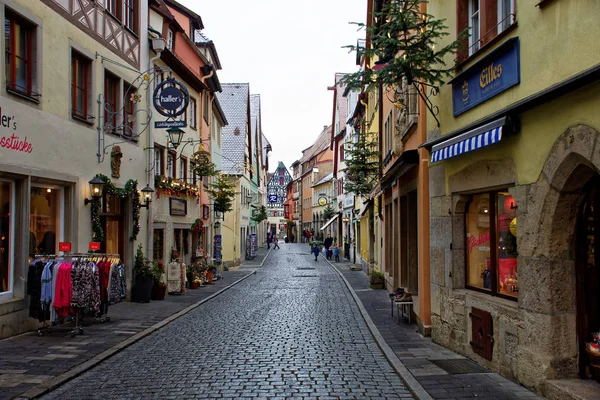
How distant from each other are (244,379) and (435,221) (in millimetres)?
4679

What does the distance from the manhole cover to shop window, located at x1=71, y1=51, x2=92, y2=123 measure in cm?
947

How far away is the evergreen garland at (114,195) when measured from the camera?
13.9 meters

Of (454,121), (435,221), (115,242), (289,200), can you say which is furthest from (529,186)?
(289,200)

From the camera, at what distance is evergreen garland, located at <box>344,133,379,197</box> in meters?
22.9

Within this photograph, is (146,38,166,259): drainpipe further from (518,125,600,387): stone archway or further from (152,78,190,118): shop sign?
(518,125,600,387): stone archway

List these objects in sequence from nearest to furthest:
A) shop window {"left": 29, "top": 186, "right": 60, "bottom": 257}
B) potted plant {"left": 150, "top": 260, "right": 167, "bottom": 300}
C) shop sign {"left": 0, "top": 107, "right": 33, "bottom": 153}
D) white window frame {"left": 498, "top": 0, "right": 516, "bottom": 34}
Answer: white window frame {"left": 498, "top": 0, "right": 516, "bottom": 34}
shop sign {"left": 0, "top": 107, "right": 33, "bottom": 153}
shop window {"left": 29, "top": 186, "right": 60, "bottom": 257}
potted plant {"left": 150, "top": 260, "right": 167, "bottom": 300}

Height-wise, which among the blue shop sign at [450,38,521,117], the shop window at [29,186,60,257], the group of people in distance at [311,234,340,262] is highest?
the blue shop sign at [450,38,521,117]

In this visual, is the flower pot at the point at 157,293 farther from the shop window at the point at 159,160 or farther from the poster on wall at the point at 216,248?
the poster on wall at the point at 216,248

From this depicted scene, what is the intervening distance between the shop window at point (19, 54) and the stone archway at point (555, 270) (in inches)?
356

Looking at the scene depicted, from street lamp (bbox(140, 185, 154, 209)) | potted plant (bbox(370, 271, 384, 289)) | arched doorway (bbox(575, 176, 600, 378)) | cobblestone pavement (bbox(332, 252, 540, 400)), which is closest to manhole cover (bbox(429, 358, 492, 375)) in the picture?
cobblestone pavement (bbox(332, 252, 540, 400))

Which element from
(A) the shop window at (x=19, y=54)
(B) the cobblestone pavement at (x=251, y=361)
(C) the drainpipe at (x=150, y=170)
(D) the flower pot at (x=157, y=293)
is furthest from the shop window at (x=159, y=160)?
(A) the shop window at (x=19, y=54)

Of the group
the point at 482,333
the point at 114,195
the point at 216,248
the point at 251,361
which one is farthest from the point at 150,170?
the point at 482,333

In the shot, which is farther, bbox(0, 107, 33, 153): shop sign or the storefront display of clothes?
the storefront display of clothes

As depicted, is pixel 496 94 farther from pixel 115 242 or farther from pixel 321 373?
pixel 115 242
